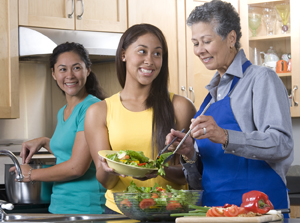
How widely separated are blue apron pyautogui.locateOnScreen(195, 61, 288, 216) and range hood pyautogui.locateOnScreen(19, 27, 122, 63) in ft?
4.80

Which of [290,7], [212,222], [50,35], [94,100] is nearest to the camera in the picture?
[212,222]

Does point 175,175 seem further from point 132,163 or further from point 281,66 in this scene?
point 281,66

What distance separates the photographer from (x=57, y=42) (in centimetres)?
260

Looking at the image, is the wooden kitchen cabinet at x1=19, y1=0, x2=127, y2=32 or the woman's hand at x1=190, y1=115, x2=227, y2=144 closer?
the woman's hand at x1=190, y1=115, x2=227, y2=144

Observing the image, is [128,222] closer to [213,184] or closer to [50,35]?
[213,184]

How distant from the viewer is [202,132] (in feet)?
3.83

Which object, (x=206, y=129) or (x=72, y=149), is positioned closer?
(x=206, y=129)

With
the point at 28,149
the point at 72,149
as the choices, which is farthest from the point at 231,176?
the point at 28,149

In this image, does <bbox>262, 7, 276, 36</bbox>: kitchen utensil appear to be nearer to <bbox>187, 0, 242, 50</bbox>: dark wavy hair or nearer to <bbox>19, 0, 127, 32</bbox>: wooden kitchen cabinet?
<bbox>19, 0, 127, 32</bbox>: wooden kitchen cabinet

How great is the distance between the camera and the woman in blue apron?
120 centimetres

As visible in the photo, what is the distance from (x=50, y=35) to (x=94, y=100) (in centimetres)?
95

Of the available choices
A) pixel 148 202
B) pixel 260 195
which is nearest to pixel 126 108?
pixel 148 202

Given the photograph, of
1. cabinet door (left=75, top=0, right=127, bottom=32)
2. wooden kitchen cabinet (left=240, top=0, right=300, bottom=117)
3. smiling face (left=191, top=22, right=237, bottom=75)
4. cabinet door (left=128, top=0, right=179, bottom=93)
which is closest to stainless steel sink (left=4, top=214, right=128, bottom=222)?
smiling face (left=191, top=22, right=237, bottom=75)

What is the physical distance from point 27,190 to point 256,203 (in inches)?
43.2
